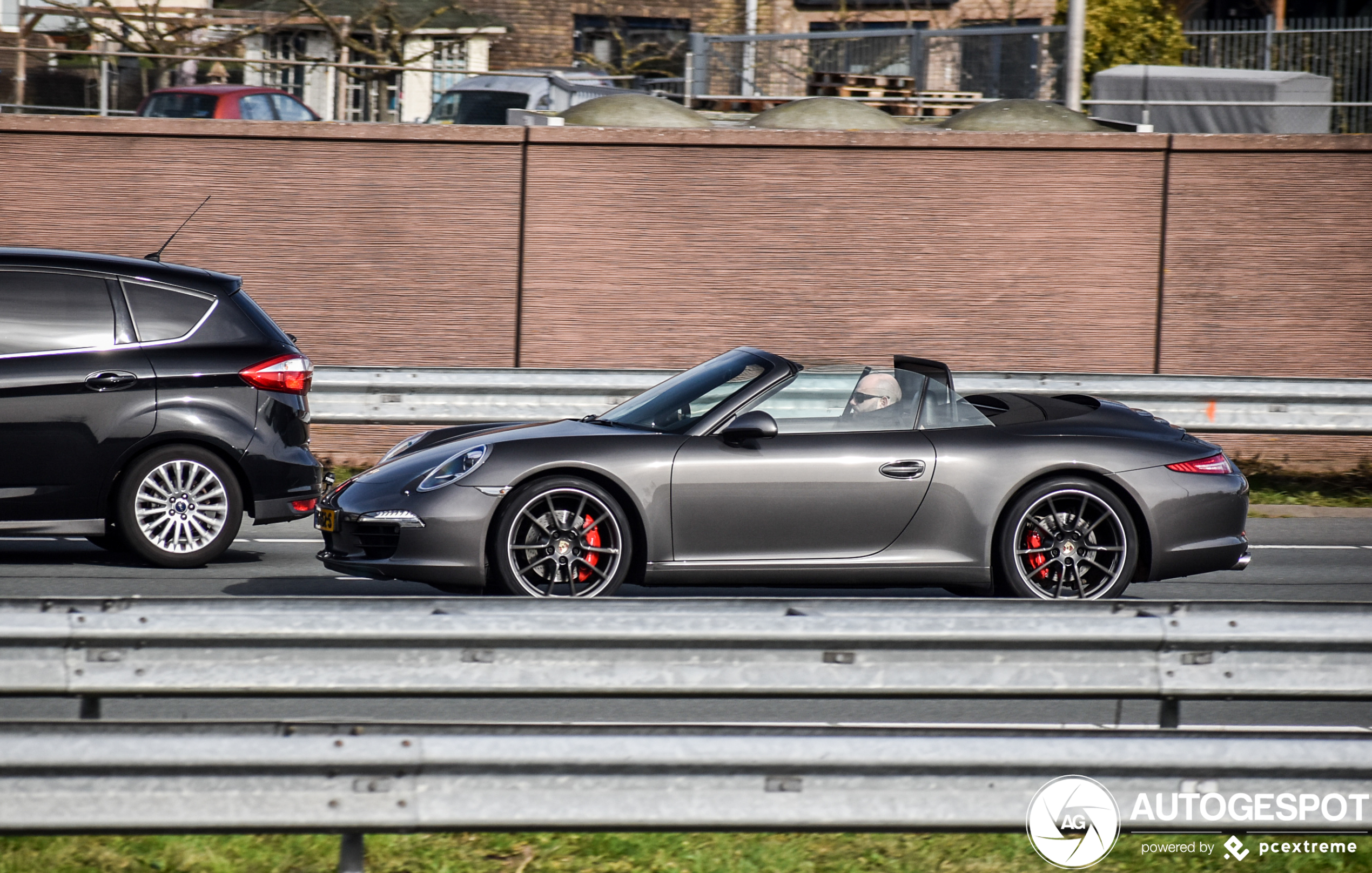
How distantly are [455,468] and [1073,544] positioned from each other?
304 centimetres

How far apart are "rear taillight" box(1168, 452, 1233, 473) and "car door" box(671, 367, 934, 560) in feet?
4.21

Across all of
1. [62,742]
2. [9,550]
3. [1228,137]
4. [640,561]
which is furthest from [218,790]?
[1228,137]

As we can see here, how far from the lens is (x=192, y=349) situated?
8367mm

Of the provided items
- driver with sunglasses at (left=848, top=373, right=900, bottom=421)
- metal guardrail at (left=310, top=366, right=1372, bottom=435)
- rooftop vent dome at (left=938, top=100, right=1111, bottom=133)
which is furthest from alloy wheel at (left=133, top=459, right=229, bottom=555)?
rooftop vent dome at (left=938, top=100, right=1111, bottom=133)

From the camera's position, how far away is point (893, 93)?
1978 centimetres

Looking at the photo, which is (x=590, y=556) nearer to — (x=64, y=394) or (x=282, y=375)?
(x=282, y=375)

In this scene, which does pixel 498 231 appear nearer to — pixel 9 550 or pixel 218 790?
pixel 9 550

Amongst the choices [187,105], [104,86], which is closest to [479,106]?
[187,105]

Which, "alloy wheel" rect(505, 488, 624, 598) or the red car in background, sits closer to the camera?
"alloy wheel" rect(505, 488, 624, 598)

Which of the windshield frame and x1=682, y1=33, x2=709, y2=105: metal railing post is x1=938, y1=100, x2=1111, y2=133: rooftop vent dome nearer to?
x1=682, y1=33, x2=709, y2=105: metal railing post

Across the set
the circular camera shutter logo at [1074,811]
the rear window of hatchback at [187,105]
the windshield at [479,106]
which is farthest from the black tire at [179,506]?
the windshield at [479,106]

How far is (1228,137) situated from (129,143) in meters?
9.97

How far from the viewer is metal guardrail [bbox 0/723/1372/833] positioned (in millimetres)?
3541

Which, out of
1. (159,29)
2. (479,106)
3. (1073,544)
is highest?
(159,29)
